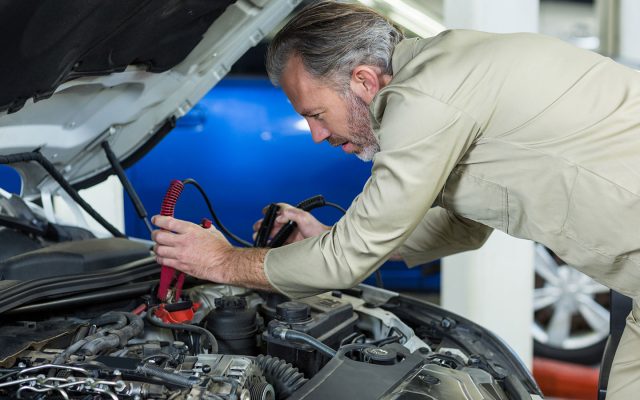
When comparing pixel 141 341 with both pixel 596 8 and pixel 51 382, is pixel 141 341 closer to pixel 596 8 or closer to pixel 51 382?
pixel 51 382

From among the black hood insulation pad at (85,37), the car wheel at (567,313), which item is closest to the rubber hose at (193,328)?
the black hood insulation pad at (85,37)

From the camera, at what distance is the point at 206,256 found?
1712mm

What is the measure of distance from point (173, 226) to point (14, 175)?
1.52 m

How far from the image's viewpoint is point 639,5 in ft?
14.6

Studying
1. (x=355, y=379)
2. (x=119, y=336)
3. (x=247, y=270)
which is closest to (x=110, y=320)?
(x=119, y=336)

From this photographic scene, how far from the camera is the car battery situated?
1.59m

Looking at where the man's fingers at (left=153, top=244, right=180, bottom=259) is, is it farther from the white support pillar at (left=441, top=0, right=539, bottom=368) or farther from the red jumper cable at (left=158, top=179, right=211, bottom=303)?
the white support pillar at (left=441, top=0, right=539, bottom=368)

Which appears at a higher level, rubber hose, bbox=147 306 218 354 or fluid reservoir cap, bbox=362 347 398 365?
fluid reservoir cap, bbox=362 347 398 365

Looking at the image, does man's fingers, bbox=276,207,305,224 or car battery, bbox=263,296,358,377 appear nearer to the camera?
car battery, bbox=263,296,358,377

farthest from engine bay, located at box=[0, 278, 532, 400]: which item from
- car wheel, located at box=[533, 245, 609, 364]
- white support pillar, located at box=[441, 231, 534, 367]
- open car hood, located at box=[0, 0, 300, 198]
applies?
car wheel, located at box=[533, 245, 609, 364]

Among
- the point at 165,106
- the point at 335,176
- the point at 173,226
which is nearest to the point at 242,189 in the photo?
the point at 335,176

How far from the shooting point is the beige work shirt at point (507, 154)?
1505mm

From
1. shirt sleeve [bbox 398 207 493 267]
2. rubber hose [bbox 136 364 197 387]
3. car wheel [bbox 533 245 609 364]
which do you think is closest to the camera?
rubber hose [bbox 136 364 197 387]

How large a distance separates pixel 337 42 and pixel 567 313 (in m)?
2.82
